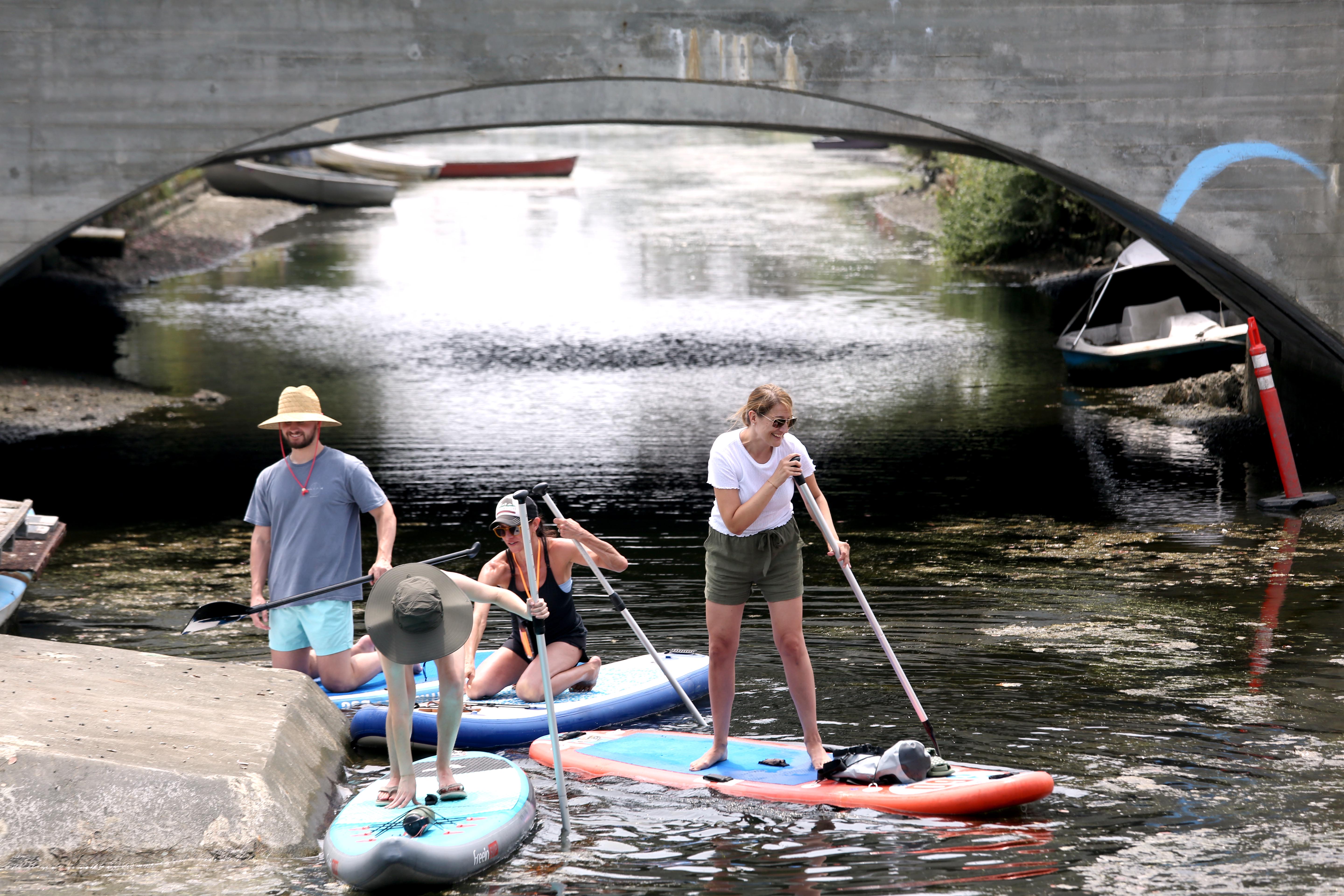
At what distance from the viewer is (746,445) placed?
6.52 m

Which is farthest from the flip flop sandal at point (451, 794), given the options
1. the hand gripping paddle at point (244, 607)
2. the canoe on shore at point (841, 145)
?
the canoe on shore at point (841, 145)

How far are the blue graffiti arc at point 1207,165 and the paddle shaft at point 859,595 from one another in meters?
6.76

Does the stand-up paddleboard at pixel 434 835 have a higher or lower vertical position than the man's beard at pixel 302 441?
lower

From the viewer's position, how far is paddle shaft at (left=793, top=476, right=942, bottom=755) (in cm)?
659

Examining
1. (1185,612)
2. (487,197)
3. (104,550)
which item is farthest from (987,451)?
(487,197)

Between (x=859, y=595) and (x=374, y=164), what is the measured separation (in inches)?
1645

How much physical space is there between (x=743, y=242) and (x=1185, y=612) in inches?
959

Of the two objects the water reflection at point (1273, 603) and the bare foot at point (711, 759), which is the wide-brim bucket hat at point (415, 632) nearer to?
the bare foot at point (711, 759)

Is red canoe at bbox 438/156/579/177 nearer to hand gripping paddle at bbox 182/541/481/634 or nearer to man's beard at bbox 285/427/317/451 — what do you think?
hand gripping paddle at bbox 182/541/481/634

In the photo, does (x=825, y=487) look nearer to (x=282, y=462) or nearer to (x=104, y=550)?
(x=104, y=550)

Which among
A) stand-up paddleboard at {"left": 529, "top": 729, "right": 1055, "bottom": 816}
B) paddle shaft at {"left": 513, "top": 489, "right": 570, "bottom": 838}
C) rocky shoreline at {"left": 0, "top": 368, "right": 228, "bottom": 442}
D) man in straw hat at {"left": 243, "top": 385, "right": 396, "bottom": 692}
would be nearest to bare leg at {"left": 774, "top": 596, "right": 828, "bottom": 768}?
stand-up paddleboard at {"left": 529, "top": 729, "right": 1055, "bottom": 816}

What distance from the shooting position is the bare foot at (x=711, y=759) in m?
6.83

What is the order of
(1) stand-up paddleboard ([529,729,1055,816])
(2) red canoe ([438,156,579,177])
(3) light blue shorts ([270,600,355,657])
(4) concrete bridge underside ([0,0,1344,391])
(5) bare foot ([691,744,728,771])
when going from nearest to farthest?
1. (1) stand-up paddleboard ([529,729,1055,816])
2. (5) bare foot ([691,744,728,771])
3. (3) light blue shorts ([270,600,355,657])
4. (4) concrete bridge underside ([0,0,1344,391])
5. (2) red canoe ([438,156,579,177])

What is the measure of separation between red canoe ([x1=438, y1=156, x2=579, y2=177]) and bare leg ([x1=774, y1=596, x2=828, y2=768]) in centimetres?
4327
